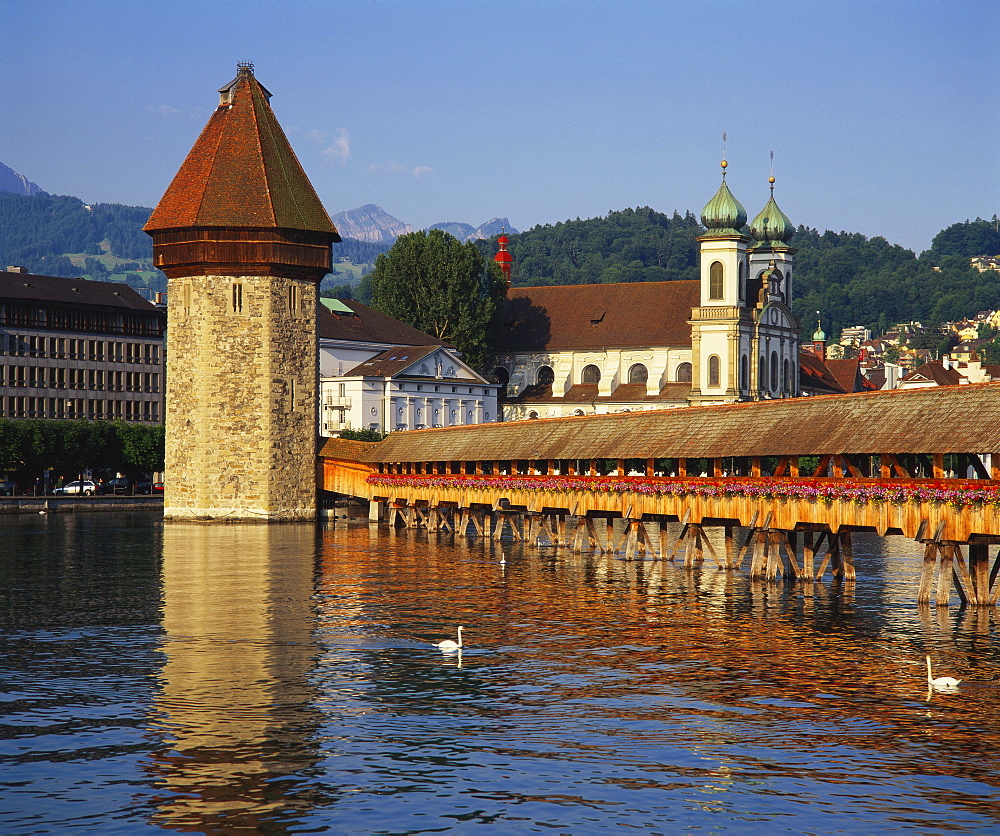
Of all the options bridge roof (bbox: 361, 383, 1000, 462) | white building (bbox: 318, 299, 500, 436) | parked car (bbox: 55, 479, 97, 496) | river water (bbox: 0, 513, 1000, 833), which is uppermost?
white building (bbox: 318, 299, 500, 436)

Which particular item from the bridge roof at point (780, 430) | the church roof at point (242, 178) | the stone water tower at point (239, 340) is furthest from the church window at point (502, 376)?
the bridge roof at point (780, 430)

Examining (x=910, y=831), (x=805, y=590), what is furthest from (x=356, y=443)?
(x=910, y=831)

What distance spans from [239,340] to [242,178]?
7843 mm

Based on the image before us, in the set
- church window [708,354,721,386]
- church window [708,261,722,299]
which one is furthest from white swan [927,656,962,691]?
church window [708,261,722,299]

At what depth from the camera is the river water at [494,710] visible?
56.2ft

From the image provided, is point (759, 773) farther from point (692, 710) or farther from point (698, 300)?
point (698, 300)

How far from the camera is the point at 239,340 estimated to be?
68.5 m

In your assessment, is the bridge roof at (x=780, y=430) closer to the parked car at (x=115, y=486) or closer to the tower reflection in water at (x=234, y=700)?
the tower reflection in water at (x=234, y=700)

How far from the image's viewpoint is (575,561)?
49281 millimetres

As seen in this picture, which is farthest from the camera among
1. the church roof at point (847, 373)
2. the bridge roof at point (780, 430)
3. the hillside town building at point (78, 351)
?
the church roof at point (847, 373)

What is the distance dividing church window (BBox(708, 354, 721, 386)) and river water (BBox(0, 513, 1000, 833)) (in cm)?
7249

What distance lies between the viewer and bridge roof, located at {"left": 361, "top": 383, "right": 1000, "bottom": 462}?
32094 mm

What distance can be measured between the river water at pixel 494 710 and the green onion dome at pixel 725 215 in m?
77.3

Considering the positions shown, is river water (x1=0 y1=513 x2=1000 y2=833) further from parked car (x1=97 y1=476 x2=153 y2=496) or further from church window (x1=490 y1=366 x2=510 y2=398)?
church window (x1=490 y1=366 x2=510 y2=398)
